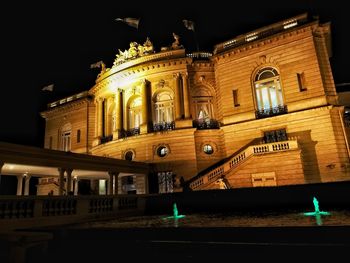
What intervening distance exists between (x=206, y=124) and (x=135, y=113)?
8722 mm

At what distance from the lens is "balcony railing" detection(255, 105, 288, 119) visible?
2353cm

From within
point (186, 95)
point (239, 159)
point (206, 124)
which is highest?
point (186, 95)

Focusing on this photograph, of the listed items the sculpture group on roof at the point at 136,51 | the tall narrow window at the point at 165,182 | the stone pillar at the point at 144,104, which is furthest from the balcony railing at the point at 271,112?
the sculpture group on roof at the point at 136,51

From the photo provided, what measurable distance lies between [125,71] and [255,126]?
603 inches

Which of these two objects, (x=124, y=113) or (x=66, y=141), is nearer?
(x=124, y=113)

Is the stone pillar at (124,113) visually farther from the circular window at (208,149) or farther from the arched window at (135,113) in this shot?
the circular window at (208,149)

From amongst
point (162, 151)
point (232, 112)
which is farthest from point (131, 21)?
point (232, 112)

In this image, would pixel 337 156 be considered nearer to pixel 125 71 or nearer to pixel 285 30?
pixel 285 30

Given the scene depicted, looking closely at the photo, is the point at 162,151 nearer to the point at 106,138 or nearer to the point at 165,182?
the point at 165,182

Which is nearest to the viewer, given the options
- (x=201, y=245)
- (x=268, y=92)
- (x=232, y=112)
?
(x=201, y=245)

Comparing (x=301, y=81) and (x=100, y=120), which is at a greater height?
(x=100, y=120)

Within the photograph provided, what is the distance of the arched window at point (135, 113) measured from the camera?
30.9 m

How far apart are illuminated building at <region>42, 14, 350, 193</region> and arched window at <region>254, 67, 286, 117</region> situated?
9 cm

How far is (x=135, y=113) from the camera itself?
31.3 meters
